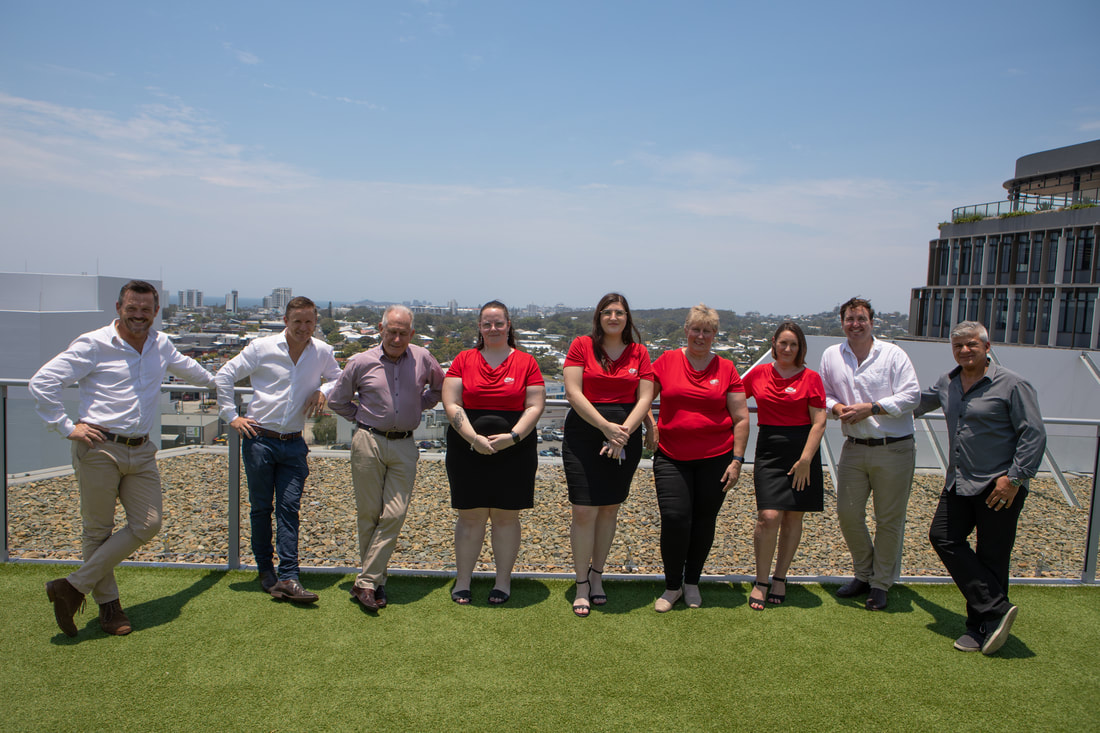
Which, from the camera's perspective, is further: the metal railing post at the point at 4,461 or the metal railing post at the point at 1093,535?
the metal railing post at the point at 1093,535

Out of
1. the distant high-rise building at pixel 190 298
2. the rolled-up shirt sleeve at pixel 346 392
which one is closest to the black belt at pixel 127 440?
the rolled-up shirt sleeve at pixel 346 392

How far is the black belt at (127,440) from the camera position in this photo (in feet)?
11.2

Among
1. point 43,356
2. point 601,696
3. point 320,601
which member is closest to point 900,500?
point 601,696

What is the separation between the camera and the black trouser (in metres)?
3.50

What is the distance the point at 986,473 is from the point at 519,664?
278 cm

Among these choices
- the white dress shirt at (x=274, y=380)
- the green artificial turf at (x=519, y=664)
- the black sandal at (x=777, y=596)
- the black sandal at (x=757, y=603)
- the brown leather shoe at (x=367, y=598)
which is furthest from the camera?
the black sandal at (x=777, y=596)

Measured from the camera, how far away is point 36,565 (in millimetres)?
4234

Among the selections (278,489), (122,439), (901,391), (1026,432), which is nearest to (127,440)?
(122,439)

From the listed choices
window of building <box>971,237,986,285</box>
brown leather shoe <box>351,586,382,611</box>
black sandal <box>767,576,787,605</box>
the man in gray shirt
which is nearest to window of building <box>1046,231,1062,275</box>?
window of building <box>971,237,986,285</box>

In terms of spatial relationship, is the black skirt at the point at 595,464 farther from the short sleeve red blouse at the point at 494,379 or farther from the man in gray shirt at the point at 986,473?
the man in gray shirt at the point at 986,473

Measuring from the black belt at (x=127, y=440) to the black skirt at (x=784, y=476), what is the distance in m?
3.60

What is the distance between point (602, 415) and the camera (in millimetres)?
3762

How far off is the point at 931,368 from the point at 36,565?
18309mm

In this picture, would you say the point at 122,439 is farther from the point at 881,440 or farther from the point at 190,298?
the point at 190,298
